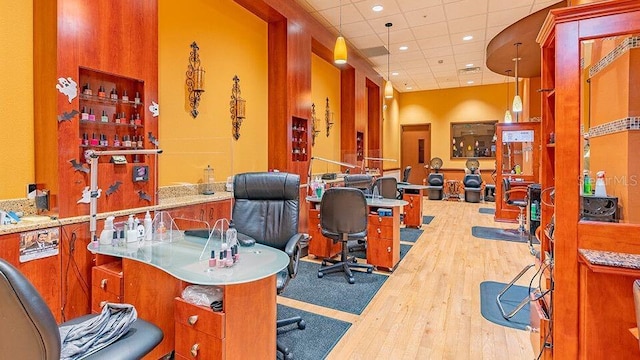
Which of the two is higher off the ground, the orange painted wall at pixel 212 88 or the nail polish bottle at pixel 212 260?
the orange painted wall at pixel 212 88

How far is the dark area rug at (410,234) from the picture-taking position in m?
5.69

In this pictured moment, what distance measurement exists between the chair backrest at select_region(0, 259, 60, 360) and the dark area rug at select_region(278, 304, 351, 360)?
1480 mm

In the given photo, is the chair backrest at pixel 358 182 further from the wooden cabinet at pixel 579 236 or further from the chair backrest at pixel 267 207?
the wooden cabinet at pixel 579 236

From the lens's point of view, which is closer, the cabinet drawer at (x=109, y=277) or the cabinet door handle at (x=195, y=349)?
the cabinet door handle at (x=195, y=349)

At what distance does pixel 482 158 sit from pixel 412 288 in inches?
338

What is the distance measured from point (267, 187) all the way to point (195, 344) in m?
1.34

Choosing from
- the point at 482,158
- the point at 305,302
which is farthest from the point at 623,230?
the point at 482,158

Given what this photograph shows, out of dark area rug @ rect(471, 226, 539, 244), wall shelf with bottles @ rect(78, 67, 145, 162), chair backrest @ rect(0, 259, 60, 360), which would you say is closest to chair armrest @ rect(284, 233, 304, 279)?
chair backrest @ rect(0, 259, 60, 360)

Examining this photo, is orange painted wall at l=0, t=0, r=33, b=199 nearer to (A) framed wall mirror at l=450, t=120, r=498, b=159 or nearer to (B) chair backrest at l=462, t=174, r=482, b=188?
(B) chair backrest at l=462, t=174, r=482, b=188

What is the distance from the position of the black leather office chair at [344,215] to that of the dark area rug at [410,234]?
2.14m

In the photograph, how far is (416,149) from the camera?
11805 millimetres

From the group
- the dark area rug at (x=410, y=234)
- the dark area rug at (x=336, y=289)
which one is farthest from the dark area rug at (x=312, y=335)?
the dark area rug at (x=410, y=234)

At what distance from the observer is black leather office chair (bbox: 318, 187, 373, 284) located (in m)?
3.69

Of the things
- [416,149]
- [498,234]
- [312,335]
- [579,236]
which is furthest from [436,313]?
[416,149]
